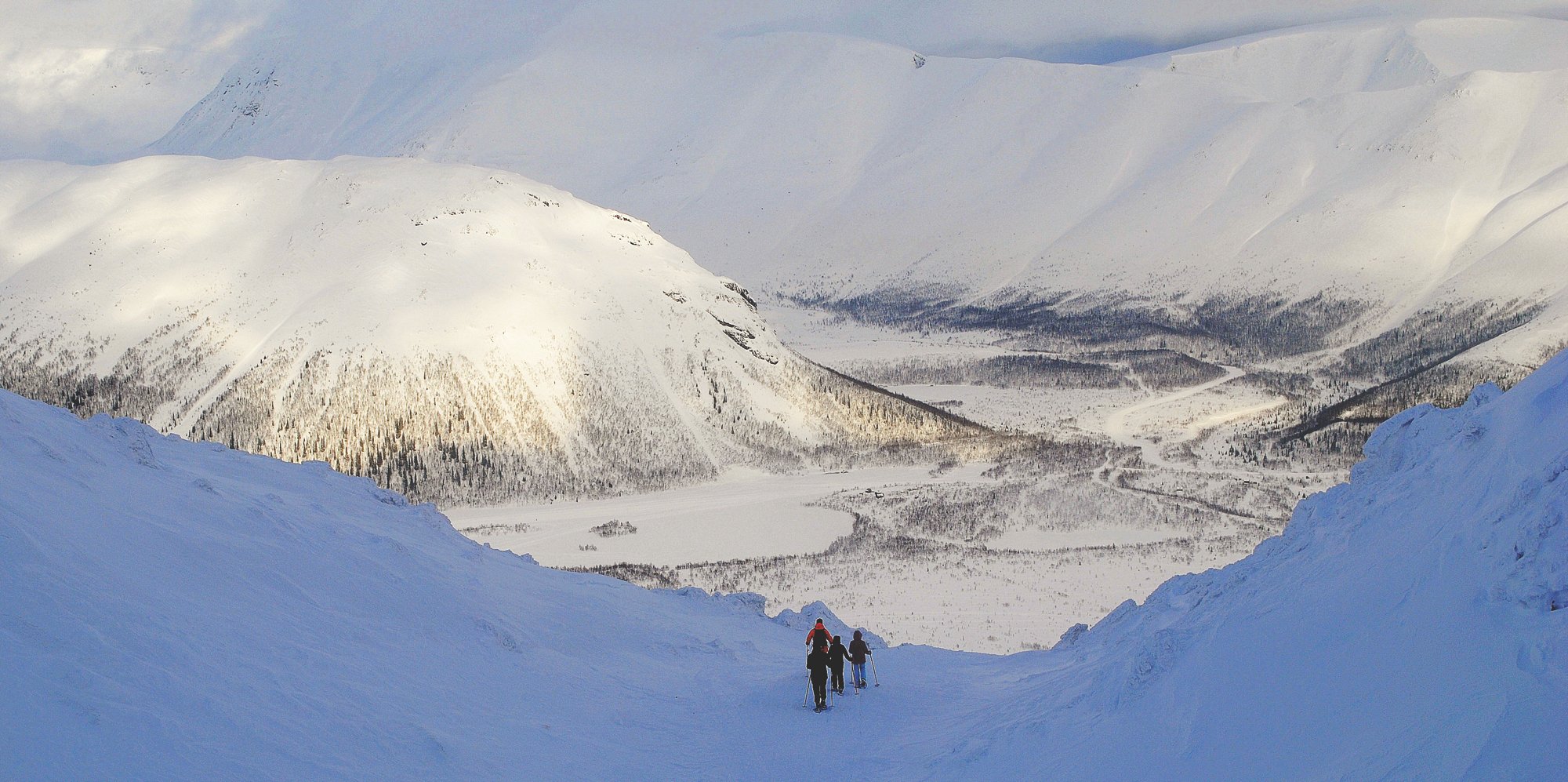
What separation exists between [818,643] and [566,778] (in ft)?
15.6

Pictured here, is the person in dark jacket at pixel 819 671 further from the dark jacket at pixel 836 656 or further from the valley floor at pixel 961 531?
the valley floor at pixel 961 531

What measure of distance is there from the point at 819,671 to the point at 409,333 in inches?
2707

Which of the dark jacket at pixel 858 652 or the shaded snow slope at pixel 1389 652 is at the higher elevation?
the shaded snow slope at pixel 1389 652

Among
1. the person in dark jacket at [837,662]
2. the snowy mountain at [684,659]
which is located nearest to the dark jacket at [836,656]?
the person in dark jacket at [837,662]

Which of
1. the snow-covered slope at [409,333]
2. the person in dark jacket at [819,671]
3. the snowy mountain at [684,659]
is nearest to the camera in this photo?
the snowy mountain at [684,659]

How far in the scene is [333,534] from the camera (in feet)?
55.9

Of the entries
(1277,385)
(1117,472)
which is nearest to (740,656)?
(1117,472)

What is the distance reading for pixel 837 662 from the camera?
1638 cm

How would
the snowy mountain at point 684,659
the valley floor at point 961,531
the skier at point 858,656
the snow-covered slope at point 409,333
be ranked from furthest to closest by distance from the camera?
the snow-covered slope at point 409,333 < the valley floor at point 961,531 < the skier at point 858,656 < the snowy mountain at point 684,659

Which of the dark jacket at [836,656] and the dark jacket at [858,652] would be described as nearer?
the dark jacket at [836,656]

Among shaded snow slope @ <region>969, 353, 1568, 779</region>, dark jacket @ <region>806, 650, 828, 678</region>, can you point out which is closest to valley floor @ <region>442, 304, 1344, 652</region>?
dark jacket @ <region>806, 650, 828, 678</region>

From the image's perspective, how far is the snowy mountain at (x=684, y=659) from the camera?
8742 millimetres

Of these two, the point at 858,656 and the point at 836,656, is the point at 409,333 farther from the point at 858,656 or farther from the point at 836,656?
the point at 836,656

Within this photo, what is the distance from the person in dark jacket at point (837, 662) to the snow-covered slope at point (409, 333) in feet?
177
